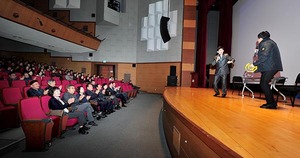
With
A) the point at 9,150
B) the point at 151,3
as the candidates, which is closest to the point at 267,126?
the point at 9,150

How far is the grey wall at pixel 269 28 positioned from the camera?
379 cm

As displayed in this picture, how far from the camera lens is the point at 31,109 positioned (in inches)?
84.0

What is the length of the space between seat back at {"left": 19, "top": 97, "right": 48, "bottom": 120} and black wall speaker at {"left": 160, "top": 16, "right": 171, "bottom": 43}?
21.2ft

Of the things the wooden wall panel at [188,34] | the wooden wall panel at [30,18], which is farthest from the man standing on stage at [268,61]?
the wooden wall panel at [188,34]

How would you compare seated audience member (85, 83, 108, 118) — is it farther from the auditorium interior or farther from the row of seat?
the row of seat

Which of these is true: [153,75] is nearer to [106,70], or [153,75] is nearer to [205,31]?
[106,70]

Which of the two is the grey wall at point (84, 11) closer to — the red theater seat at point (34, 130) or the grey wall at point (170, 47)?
the grey wall at point (170, 47)

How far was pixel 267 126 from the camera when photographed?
4.24 feet

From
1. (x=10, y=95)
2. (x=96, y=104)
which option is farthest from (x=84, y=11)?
(x=10, y=95)

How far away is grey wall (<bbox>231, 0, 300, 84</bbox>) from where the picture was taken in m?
3.79

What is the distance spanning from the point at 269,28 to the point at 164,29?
433 centimetres

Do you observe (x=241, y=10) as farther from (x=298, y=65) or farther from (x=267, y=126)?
(x=267, y=126)

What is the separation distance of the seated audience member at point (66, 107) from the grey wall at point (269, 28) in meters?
3.71

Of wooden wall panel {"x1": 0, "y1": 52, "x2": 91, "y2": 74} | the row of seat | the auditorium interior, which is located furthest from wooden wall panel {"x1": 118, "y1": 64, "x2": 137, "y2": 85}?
the row of seat
